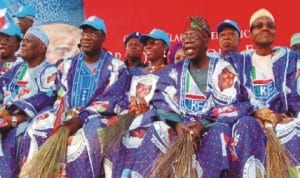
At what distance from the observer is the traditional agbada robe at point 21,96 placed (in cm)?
574

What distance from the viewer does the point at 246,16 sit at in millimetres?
7910

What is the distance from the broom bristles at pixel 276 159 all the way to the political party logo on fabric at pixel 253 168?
0.23 feet

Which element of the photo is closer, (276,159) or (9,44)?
(276,159)

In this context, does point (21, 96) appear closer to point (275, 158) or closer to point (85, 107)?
point (85, 107)

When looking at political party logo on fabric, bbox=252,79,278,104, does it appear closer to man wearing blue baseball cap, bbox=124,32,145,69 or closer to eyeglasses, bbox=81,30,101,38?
eyeglasses, bbox=81,30,101,38

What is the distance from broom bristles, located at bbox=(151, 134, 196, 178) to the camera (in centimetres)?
477

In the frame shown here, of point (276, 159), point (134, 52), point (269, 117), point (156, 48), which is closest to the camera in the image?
point (276, 159)

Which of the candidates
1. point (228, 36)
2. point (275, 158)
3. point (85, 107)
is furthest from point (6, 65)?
point (275, 158)

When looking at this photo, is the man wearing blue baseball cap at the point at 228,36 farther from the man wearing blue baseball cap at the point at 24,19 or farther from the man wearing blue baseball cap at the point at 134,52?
the man wearing blue baseball cap at the point at 24,19

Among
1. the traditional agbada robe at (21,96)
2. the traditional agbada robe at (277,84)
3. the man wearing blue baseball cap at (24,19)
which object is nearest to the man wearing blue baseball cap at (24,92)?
the traditional agbada robe at (21,96)

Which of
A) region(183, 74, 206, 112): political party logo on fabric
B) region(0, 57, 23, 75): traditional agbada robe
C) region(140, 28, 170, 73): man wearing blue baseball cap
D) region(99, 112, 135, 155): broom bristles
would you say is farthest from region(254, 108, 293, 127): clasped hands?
region(0, 57, 23, 75): traditional agbada robe

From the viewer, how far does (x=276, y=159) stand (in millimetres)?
4805

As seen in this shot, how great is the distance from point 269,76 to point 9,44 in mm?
2716

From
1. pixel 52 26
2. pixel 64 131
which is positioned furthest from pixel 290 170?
pixel 52 26
